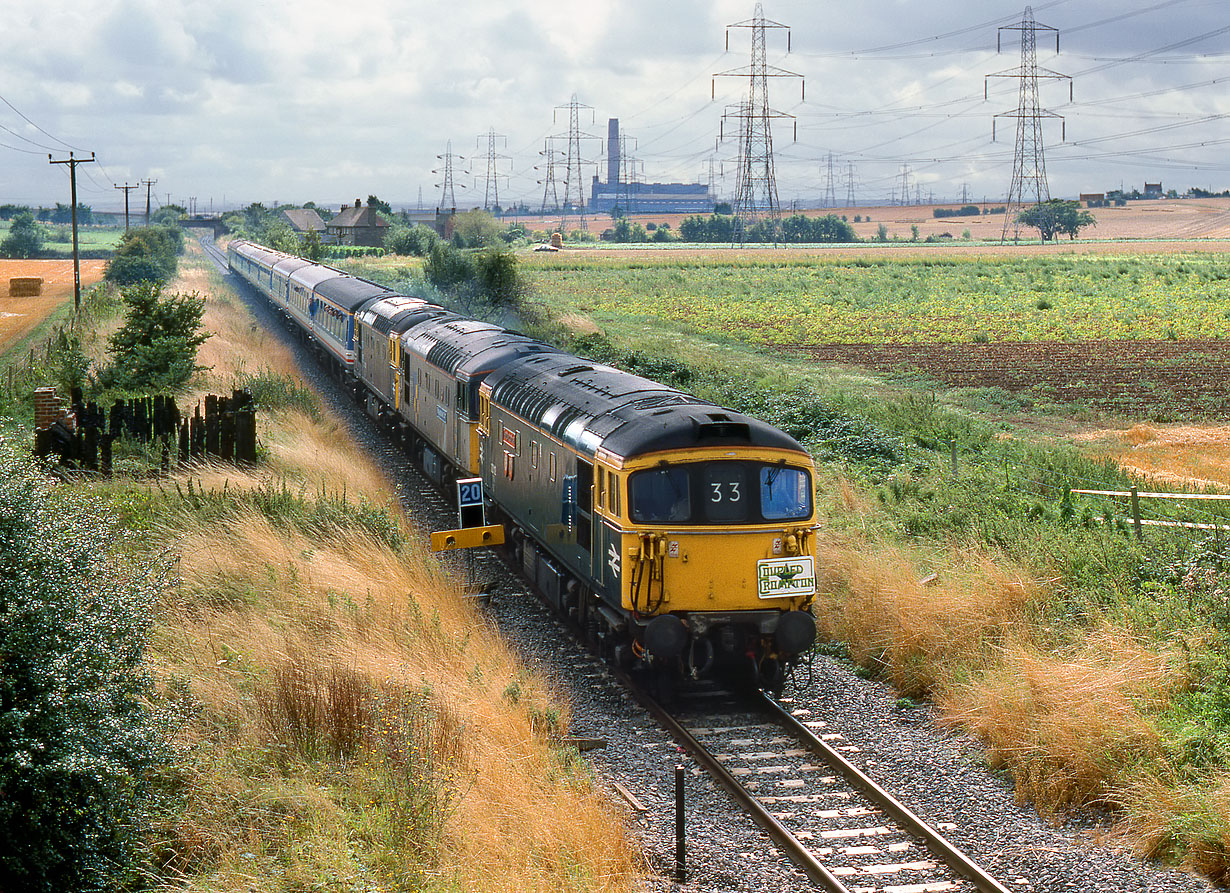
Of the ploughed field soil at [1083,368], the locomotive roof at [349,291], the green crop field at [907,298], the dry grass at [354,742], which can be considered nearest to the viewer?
the dry grass at [354,742]

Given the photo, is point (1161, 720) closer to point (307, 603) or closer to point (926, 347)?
point (307, 603)

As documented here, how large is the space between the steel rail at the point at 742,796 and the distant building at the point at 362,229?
5095 inches

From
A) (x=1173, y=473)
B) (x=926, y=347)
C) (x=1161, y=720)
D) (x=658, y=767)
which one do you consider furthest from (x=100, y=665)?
(x=926, y=347)

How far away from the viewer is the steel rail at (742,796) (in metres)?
9.27

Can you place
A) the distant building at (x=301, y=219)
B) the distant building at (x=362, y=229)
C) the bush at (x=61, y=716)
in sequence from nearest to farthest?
the bush at (x=61, y=716), the distant building at (x=362, y=229), the distant building at (x=301, y=219)

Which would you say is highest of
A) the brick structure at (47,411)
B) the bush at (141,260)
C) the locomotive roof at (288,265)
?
the bush at (141,260)

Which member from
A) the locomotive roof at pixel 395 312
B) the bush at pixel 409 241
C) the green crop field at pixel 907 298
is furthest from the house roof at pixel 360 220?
the locomotive roof at pixel 395 312

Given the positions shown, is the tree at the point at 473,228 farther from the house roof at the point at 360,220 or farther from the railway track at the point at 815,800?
the railway track at the point at 815,800

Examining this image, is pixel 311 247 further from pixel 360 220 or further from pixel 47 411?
pixel 47 411

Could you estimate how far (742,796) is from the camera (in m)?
10.7

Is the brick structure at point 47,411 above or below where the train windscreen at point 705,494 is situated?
above

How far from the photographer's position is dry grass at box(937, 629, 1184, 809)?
1071 centimetres

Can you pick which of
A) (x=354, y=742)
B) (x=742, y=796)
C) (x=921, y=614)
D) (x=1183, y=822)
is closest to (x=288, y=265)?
(x=921, y=614)

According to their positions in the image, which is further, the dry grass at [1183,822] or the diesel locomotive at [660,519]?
the diesel locomotive at [660,519]
